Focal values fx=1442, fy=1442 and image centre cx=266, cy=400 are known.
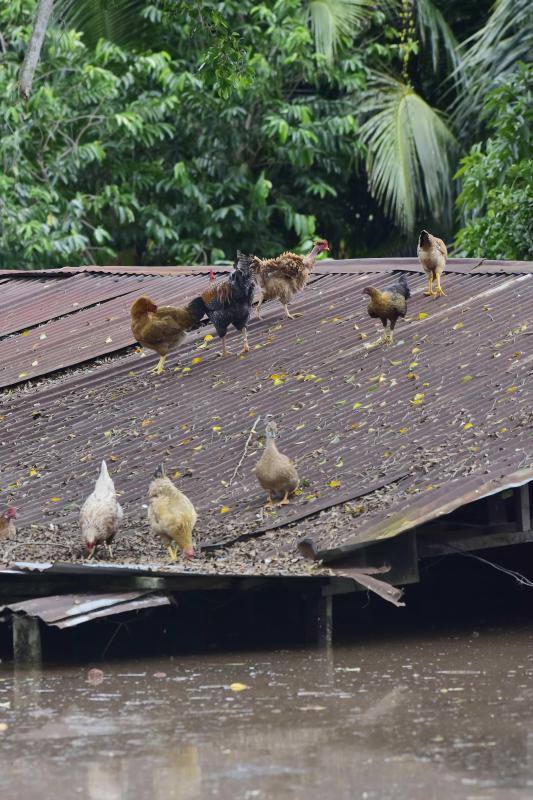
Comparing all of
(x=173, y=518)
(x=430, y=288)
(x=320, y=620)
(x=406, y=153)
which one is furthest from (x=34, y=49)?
(x=406, y=153)

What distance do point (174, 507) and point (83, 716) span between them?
7.53ft

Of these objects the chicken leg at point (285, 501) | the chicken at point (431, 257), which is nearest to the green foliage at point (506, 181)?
the chicken at point (431, 257)

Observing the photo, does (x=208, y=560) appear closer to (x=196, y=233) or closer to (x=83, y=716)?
(x=83, y=716)

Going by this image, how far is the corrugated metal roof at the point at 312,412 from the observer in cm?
1159

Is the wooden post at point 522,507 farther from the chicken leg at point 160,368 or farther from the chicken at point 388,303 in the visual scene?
the chicken leg at point 160,368

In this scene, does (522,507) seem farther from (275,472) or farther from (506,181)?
(506,181)

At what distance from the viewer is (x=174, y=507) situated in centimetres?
1101

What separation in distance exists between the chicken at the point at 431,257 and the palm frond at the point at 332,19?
10.1m

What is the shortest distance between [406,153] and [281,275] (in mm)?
10144

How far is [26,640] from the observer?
10867mm

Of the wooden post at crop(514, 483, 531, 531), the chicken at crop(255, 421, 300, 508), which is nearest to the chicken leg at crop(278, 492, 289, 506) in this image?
the chicken at crop(255, 421, 300, 508)

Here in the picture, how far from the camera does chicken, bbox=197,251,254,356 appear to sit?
1504 cm

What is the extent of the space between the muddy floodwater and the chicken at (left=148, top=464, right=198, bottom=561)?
918 mm

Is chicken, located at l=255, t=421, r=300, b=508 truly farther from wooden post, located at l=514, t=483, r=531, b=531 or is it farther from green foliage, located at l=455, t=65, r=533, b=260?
green foliage, located at l=455, t=65, r=533, b=260
